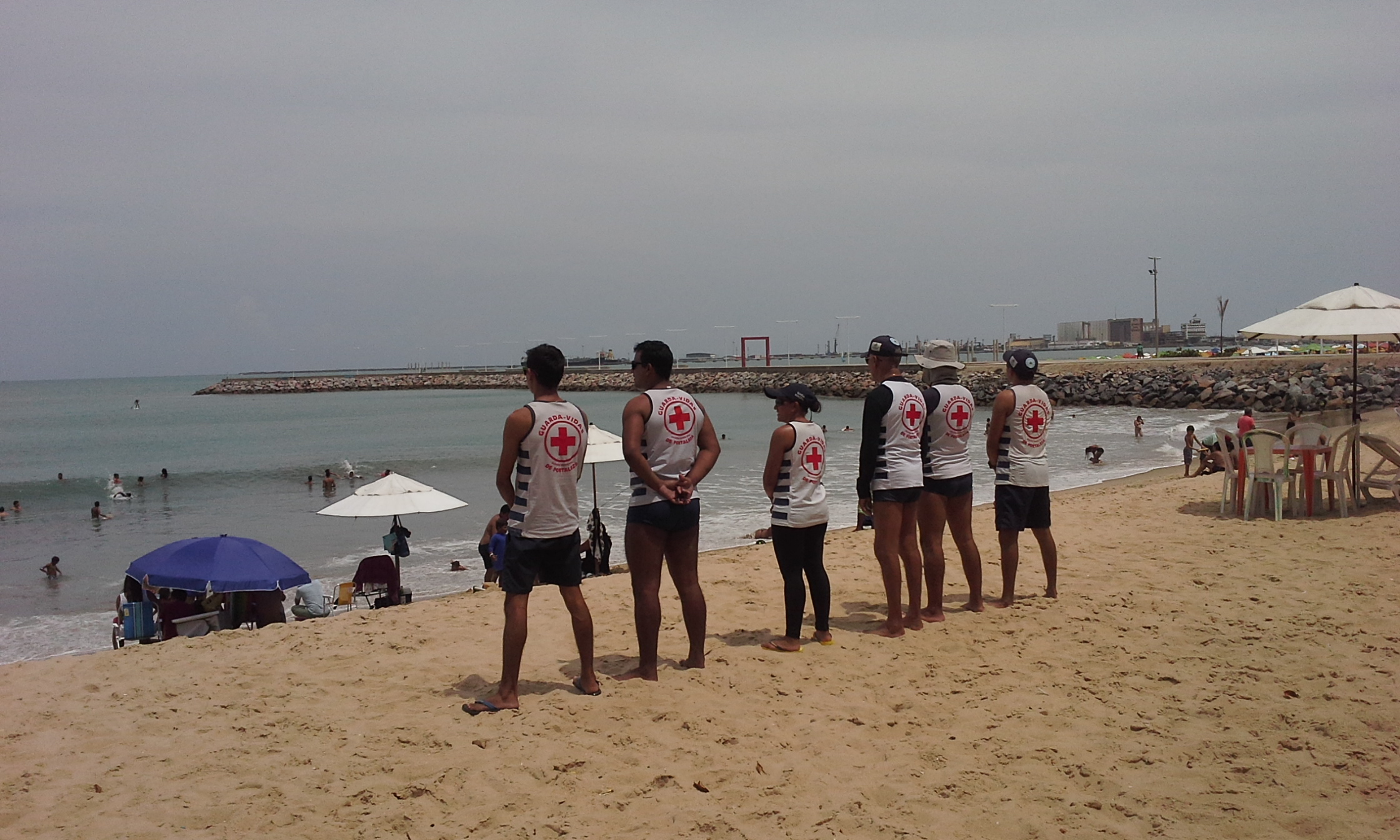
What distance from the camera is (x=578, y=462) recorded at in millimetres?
4500

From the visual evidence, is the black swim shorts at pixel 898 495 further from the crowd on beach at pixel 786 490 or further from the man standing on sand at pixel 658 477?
the man standing on sand at pixel 658 477

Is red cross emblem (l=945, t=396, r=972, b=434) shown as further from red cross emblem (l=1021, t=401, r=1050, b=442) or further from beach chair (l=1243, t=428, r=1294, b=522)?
beach chair (l=1243, t=428, r=1294, b=522)

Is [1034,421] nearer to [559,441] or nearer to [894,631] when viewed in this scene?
[894,631]

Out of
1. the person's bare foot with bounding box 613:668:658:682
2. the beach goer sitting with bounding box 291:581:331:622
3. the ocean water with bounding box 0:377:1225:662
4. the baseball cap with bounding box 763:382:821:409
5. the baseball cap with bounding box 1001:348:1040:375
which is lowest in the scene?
the ocean water with bounding box 0:377:1225:662

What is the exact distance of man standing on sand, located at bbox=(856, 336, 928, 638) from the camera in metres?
5.48

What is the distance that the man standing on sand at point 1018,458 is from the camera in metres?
6.12

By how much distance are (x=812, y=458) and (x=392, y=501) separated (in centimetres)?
631

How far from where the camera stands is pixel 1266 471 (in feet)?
29.7

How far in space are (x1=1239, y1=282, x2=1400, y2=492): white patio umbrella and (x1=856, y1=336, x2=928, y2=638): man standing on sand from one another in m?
4.78

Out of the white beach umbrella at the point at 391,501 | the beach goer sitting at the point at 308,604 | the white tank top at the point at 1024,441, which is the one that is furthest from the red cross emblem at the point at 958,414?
the beach goer sitting at the point at 308,604

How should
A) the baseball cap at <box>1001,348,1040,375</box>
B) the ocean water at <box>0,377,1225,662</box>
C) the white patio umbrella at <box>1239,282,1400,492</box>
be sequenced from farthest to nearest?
the ocean water at <box>0,377,1225,662</box> → the white patio umbrella at <box>1239,282,1400,492</box> → the baseball cap at <box>1001,348,1040,375</box>

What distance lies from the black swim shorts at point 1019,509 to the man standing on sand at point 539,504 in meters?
3.06

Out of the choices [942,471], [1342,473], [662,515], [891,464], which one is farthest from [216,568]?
[1342,473]

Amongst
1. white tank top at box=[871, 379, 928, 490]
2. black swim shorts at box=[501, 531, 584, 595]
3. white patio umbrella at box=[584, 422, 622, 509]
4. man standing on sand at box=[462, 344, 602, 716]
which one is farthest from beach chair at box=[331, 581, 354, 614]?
white tank top at box=[871, 379, 928, 490]
